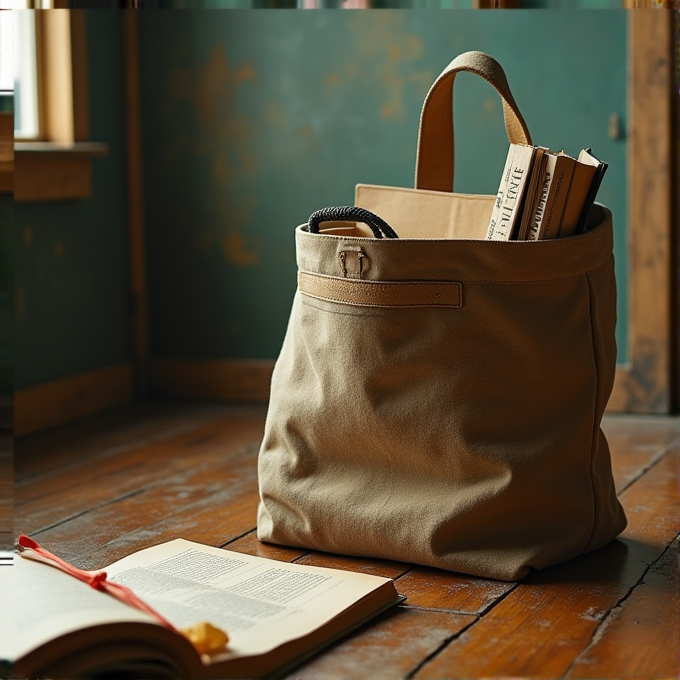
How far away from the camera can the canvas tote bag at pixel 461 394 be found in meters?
1.04

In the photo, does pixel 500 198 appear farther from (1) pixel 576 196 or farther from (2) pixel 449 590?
(2) pixel 449 590

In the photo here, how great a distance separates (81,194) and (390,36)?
0.71 meters

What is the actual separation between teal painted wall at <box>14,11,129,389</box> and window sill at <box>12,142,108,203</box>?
30 mm

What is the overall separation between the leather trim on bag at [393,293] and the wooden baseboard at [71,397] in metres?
1.04

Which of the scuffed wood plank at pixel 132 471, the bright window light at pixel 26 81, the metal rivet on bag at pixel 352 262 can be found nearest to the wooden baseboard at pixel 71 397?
the scuffed wood plank at pixel 132 471

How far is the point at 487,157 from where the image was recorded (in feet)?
6.97

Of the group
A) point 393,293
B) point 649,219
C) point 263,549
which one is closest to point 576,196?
point 393,293

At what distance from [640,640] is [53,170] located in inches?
60.2

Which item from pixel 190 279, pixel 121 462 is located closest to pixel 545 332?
pixel 121 462

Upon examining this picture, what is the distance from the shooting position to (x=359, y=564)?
1.12m

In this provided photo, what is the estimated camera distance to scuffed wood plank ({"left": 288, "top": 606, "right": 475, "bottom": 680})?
33.5 inches

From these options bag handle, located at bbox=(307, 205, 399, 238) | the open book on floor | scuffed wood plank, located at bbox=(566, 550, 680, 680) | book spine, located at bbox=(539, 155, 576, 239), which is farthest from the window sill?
scuffed wood plank, located at bbox=(566, 550, 680, 680)

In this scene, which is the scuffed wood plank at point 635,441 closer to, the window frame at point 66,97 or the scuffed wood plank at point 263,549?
the scuffed wood plank at point 263,549

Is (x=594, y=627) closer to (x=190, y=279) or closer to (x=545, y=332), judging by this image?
(x=545, y=332)
